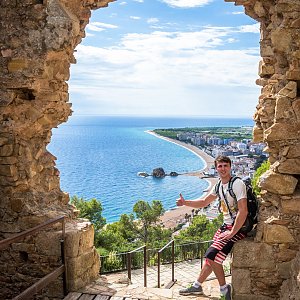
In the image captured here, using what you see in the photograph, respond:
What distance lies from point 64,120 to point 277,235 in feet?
10.2

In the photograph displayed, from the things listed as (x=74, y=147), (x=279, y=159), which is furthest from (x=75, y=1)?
(x=74, y=147)

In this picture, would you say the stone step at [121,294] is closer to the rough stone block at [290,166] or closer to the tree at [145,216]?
the rough stone block at [290,166]

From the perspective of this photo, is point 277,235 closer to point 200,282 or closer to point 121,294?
point 200,282

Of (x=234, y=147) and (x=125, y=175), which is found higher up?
(x=234, y=147)


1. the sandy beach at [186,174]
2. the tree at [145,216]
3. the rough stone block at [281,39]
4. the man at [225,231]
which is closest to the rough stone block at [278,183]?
the man at [225,231]

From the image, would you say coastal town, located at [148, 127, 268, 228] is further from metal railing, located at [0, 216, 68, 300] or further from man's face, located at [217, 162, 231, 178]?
metal railing, located at [0, 216, 68, 300]

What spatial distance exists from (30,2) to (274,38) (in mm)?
3018

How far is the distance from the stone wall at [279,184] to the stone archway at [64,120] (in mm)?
10

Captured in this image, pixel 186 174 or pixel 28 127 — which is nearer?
pixel 28 127

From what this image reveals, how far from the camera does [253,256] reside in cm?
448

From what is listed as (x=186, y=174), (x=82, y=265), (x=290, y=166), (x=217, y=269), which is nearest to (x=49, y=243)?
(x=82, y=265)

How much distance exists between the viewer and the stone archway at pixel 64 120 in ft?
14.3

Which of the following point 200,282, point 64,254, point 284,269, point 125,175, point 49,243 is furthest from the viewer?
point 125,175

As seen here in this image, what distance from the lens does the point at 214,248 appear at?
4.60 metres
